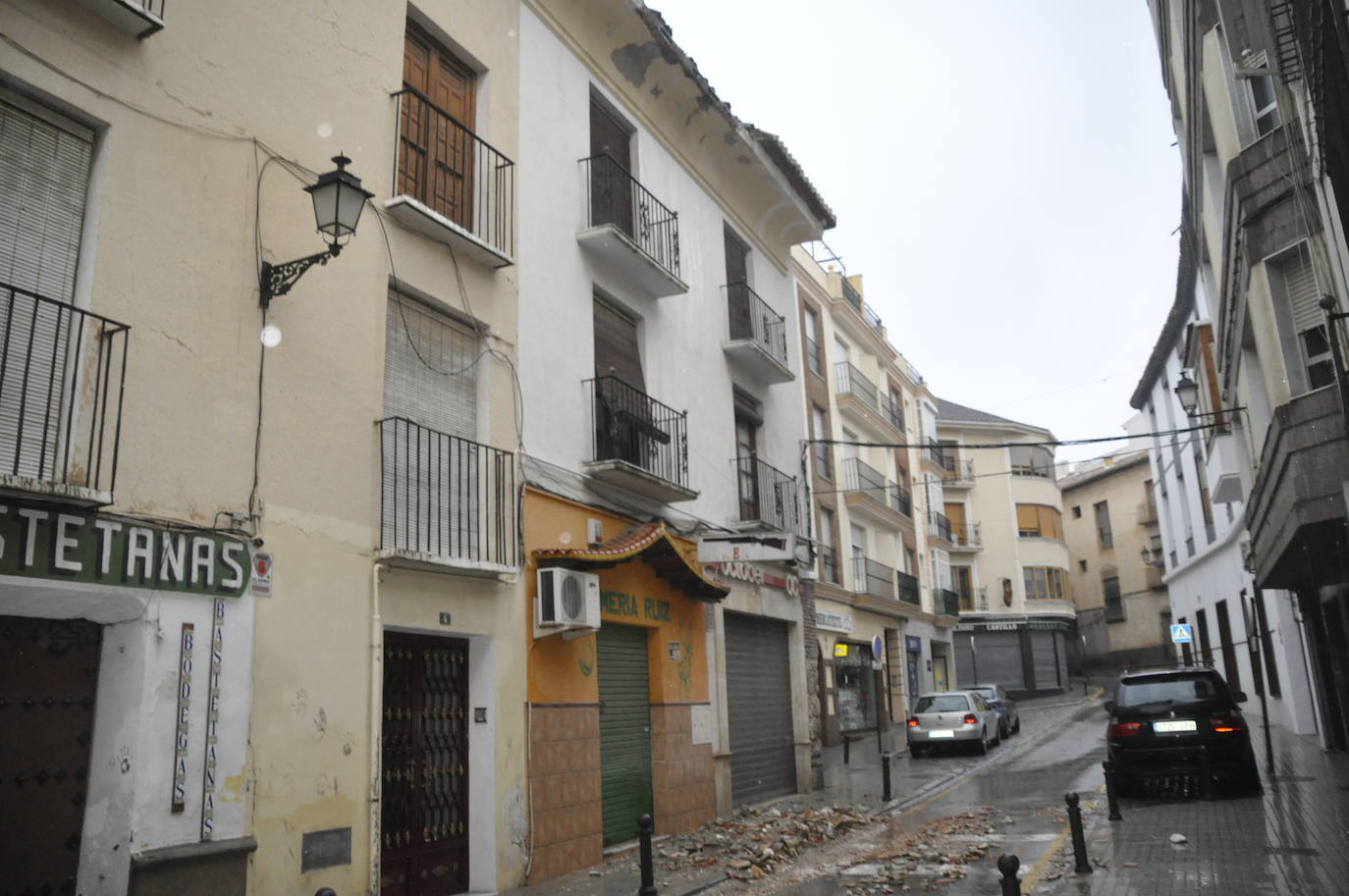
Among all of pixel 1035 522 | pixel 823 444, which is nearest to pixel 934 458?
pixel 1035 522

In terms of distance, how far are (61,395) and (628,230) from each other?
8.41 meters

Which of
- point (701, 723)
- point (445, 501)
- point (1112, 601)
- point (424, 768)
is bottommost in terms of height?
point (424, 768)

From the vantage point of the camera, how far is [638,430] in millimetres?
12805

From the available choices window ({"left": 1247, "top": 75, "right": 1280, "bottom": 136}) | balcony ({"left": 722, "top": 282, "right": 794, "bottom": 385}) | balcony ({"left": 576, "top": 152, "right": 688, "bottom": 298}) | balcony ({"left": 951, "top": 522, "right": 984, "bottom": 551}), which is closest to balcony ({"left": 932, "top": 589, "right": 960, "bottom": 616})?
balcony ({"left": 951, "top": 522, "right": 984, "bottom": 551})

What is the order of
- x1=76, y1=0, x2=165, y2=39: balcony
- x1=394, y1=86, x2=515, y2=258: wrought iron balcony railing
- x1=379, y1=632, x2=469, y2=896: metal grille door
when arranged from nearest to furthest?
1. x1=76, y1=0, x2=165, y2=39: balcony
2. x1=379, y1=632, x2=469, y2=896: metal grille door
3. x1=394, y1=86, x2=515, y2=258: wrought iron balcony railing

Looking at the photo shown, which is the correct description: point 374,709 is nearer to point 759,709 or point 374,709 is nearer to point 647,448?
point 647,448

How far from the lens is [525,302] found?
36.6ft

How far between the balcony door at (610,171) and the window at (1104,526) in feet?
155

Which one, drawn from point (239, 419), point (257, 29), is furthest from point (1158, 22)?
point (239, 419)

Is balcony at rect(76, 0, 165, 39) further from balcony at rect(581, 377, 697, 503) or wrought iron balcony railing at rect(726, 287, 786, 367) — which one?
wrought iron balcony railing at rect(726, 287, 786, 367)

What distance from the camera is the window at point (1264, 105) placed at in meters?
13.0

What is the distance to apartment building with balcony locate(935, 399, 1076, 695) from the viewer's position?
157 feet

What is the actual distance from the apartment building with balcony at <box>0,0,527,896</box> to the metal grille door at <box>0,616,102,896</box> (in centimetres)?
2

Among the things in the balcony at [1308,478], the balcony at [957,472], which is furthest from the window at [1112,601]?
the balcony at [1308,478]
